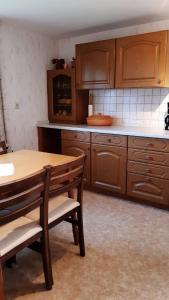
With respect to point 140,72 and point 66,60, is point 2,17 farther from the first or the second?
point 140,72

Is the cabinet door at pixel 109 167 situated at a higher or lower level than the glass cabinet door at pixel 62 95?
lower

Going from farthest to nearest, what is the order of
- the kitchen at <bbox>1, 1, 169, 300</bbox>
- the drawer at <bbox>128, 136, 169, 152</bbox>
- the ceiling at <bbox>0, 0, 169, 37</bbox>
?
the drawer at <bbox>128, 136, 169, 152</bbox>
the ceiling at <bbox>0, 0, 169, 37</bbox>
the kitchen at <bbox>1, 1, 169, 300</bbox>

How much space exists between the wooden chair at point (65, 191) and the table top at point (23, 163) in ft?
0.37

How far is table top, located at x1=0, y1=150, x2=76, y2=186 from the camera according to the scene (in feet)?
5.24

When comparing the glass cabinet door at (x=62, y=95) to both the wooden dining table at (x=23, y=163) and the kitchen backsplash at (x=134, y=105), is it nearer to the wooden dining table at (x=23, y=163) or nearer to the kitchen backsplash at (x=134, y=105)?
the kitchen backsplash at (x=134, y=105)

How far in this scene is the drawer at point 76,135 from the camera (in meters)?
3.05

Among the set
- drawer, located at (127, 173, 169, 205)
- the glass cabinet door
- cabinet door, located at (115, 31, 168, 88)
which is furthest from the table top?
the glass cabinet door

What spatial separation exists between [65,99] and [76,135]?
726 millimetres

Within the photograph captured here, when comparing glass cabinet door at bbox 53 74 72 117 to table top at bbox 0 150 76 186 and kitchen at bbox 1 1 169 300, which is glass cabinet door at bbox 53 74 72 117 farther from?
table top at bbox 0 150 76 186

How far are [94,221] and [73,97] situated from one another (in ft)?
5.83

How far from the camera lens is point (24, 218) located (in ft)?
4.97

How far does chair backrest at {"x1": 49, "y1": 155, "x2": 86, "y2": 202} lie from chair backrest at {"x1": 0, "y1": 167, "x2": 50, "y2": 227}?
73 mm

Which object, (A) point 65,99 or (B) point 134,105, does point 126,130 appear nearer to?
(B) point 134,105

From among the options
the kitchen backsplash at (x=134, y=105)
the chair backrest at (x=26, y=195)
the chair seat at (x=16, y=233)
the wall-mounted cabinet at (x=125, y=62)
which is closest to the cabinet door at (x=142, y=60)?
the wall-mounted cabinet at (x=125, y=62)
